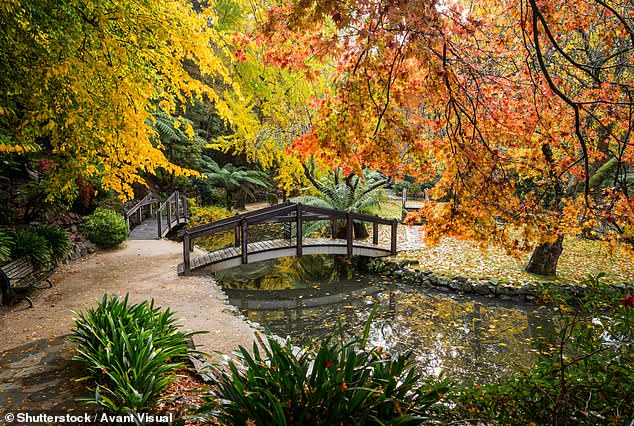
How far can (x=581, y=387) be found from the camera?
2092 millimetres

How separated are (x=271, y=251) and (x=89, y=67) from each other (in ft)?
17.7

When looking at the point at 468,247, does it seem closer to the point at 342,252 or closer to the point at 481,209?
the point at 342,252

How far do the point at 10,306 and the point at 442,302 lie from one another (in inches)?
282

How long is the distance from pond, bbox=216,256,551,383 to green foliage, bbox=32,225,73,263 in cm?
324

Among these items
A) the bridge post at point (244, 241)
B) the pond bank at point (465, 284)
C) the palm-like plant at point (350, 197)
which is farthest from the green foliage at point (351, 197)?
the bridge post at point (244, 241)

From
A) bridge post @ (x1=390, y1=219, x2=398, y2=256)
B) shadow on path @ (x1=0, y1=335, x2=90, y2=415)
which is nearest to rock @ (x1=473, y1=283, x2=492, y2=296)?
bridge post @ (x1=390, y1=219, x2=398, y2=256)

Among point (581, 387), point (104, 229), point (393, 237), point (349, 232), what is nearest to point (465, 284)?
point (393, 237)

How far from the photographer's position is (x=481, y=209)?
12.5ft

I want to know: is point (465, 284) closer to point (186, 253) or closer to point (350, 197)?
point (350, 197)

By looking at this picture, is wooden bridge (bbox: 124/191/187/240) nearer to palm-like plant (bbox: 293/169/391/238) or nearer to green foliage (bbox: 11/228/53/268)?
green foliage (bbox: 11/228/53/268)

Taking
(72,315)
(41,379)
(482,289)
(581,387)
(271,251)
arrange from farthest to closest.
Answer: (271,251) → (482,289) → (72,315) → (41,379) → (581,387)

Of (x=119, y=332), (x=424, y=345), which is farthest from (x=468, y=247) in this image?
(x=119, y=332)

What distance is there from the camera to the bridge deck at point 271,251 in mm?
7625

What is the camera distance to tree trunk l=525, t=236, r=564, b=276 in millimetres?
7602
